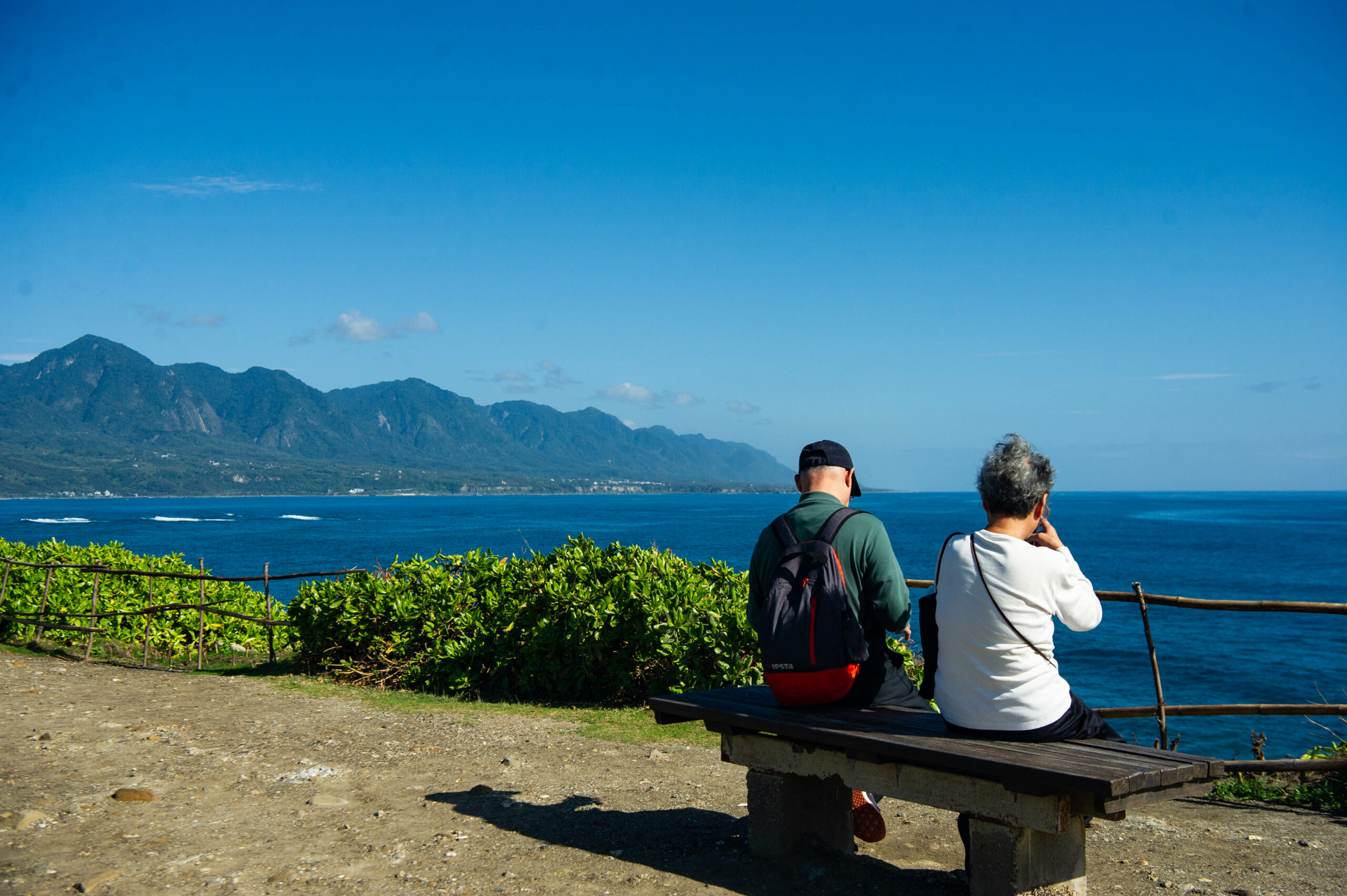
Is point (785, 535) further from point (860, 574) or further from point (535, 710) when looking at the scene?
point (535, 710)

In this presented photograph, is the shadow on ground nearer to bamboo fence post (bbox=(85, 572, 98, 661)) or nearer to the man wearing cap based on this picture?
the man wearing cap

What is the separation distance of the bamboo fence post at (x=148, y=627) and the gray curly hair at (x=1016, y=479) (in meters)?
10.3

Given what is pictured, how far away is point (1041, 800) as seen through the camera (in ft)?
10.5

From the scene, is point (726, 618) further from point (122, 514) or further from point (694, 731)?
point (122, 514)

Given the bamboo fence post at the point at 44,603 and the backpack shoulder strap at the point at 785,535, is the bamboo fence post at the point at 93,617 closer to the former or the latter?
the bamboo fence post at the point at 44,603

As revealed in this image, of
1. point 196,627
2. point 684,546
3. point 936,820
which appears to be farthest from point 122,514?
point 936,820

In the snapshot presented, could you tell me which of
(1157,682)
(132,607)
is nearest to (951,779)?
(1157,682)

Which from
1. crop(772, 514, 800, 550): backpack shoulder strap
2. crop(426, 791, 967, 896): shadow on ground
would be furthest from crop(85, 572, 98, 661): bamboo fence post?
crop(772, 514, 800, 550): backpack shoulder strap

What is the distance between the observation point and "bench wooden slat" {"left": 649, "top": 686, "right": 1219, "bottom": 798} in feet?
9.69

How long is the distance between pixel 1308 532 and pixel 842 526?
347ft

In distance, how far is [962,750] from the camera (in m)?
3.25

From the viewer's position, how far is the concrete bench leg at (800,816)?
420cm

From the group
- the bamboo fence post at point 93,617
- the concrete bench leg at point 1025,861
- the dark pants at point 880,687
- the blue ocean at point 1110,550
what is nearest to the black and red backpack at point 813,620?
the dark pants at point 880,687

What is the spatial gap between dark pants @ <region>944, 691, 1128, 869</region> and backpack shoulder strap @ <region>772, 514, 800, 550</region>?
36.5 inches
